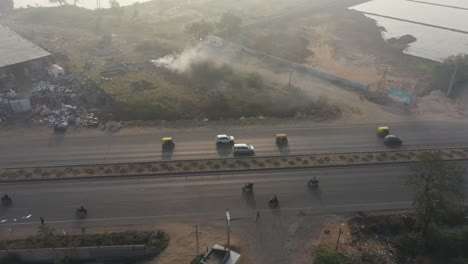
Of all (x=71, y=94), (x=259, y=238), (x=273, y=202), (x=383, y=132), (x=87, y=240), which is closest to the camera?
(x=87, y=240)

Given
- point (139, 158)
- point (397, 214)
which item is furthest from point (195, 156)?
point (397, 214)

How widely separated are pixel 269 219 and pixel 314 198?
6.75 meters

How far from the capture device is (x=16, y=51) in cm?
7794

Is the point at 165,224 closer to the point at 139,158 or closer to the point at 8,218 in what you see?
the point at 139,158

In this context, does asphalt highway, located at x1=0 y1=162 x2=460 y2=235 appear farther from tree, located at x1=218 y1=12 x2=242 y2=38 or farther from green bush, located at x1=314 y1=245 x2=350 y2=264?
tree, located at x1=218 y1=12 x2=242 y2=38

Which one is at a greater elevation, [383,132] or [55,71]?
[55,71]

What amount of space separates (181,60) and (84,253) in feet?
167

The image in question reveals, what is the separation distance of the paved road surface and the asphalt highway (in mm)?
5080

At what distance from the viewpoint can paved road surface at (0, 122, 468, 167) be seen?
51906mm

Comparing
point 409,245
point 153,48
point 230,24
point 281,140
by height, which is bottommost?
point 409,245

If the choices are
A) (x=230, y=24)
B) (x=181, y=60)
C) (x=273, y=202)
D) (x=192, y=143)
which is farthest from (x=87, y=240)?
(x=230, y=24)

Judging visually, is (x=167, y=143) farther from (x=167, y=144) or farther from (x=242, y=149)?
(x=242, y=149)

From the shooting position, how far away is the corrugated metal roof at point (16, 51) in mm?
74312

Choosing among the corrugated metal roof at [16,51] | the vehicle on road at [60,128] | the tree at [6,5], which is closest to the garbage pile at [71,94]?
the vehicle on road at [60,128]
